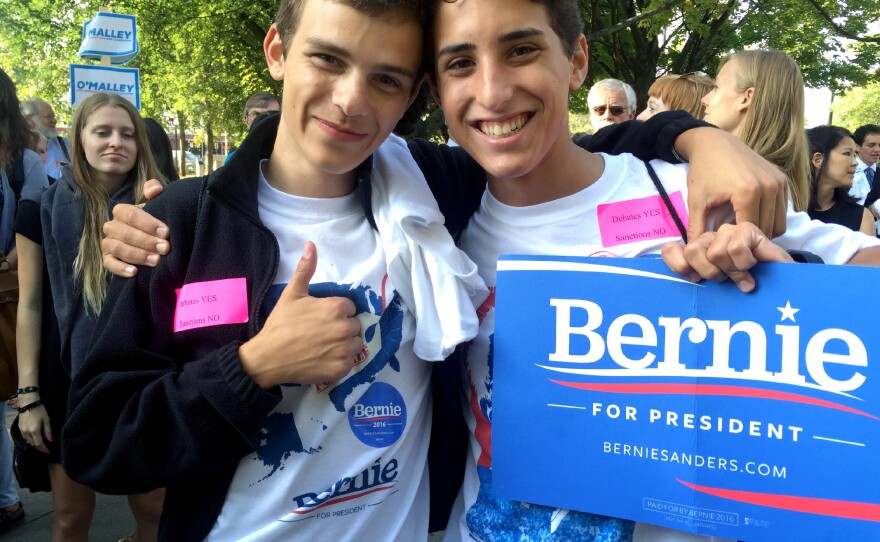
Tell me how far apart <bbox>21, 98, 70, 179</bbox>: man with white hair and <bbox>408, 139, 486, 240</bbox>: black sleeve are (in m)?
4.99

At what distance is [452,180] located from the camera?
1.83 metres

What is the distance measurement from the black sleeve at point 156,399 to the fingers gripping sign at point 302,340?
43 mm

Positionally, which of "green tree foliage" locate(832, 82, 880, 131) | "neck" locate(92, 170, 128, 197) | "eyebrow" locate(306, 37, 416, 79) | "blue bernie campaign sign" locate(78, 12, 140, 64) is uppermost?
"green tree foliage" locate(832, 82, 880, 131)

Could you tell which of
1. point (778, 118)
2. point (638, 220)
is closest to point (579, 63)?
point (638, 220)

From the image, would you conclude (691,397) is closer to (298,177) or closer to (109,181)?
(298,177)

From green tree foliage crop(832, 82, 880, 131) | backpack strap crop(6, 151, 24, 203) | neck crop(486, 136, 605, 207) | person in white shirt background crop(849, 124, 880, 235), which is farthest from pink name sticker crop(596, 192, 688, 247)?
green tree foliage crop(832, 82, 880, 131)

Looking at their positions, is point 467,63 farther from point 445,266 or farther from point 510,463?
point 510,463

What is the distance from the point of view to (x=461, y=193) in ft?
6.00

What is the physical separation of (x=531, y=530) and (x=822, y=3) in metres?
13.9

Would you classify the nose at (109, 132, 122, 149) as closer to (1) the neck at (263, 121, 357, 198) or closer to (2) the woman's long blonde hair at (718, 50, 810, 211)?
(1) the neck at (263, 121, 357, 198)

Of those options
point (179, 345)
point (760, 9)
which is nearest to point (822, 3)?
point (760, 9)

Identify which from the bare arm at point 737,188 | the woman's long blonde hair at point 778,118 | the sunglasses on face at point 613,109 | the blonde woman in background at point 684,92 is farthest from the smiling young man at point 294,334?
the sunglasses on face at point 613,109

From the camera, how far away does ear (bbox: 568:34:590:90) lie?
1.71m

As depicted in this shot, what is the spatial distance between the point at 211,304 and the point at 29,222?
2.16 metres
